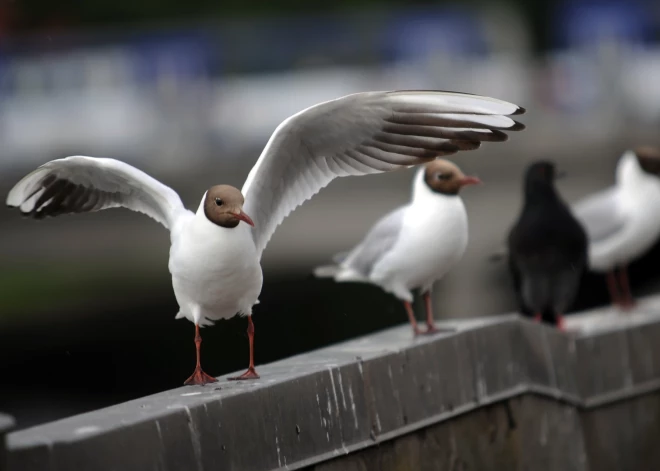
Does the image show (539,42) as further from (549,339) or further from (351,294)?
(549,339)

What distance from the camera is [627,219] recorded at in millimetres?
9883

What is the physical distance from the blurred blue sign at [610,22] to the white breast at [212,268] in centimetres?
1895

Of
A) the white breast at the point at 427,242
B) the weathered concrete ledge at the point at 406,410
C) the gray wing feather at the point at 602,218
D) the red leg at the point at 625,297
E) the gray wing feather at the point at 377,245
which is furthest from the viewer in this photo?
the gray wing feather at the point at 602,218

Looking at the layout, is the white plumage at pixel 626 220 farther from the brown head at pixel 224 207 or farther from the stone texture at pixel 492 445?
the brown head at pixel 224 207

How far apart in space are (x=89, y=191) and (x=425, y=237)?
2.10 m

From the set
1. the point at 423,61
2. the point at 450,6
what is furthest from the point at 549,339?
the point at 450,6

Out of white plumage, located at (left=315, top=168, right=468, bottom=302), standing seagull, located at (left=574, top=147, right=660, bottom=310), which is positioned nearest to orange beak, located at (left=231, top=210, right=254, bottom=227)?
white plumage, located at (left=315, top=168, right=468, bottom=302)

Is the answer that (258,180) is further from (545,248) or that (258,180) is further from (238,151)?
(238,151)

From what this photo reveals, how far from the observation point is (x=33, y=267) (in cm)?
2166

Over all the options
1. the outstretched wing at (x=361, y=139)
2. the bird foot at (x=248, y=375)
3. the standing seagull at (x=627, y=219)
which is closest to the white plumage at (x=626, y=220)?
the standing seagull at (x=627, y=219)

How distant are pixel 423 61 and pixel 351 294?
461cm

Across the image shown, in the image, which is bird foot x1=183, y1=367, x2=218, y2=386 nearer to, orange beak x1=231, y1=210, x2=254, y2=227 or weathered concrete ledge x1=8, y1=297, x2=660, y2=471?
weathered concrete ledge x1=8, y1=297, x2=660, y2=471

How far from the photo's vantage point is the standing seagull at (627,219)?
9.83 meters

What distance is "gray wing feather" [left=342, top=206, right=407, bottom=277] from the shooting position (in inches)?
280
